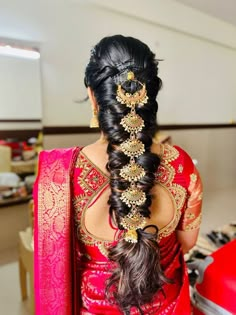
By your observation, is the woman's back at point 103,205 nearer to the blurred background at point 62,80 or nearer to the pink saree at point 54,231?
the pink saree at point 54,231

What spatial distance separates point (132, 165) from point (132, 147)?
40 millimetres

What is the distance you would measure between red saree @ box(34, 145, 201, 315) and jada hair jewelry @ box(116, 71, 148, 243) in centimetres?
6

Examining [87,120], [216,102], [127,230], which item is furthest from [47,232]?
[216,102]

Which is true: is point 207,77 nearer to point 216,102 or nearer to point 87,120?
point 216,102

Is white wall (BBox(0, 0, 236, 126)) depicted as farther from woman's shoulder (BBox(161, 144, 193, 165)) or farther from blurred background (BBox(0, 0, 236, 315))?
woman's shoulder (BBox(161, 144, 193, 165))

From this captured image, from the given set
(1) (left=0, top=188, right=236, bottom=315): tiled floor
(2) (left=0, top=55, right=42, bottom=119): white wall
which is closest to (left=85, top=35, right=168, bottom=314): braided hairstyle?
(1) (left=0, top=188, right=236, bottom=315): tiled floor

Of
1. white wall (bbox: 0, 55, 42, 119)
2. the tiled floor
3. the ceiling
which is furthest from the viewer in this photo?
the ceiling

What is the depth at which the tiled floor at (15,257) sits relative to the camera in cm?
152

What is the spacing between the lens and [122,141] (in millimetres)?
582

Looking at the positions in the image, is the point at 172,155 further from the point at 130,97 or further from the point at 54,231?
the point at 54,231

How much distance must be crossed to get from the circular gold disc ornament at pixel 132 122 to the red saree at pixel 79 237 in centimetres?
12

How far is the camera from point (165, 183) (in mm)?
648

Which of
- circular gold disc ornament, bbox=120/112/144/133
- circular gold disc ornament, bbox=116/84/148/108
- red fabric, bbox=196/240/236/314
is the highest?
circular gold disc ornament, bbox=116/84/148/108

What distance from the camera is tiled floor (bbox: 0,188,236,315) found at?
1.52 m
